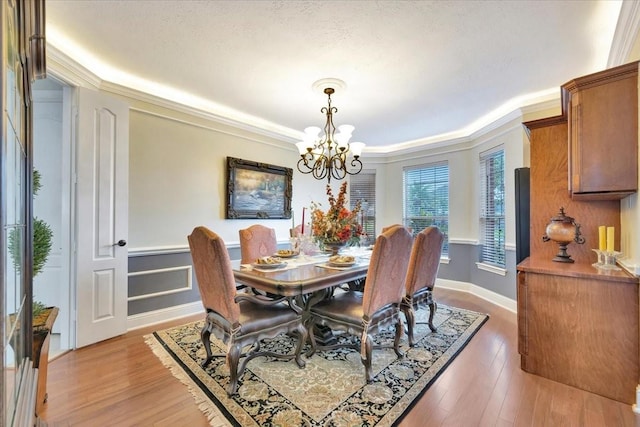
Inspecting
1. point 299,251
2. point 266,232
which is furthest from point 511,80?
point 266,232

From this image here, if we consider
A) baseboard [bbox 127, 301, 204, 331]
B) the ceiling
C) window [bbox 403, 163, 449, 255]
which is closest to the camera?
the ceiling

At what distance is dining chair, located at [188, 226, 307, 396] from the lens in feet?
6.17

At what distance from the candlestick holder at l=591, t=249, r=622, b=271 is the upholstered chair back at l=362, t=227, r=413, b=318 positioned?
54.9 inches

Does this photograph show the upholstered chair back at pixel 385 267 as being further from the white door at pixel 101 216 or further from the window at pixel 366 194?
the window at pixel 366 194

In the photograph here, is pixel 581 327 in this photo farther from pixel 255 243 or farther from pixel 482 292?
pixel 255 243

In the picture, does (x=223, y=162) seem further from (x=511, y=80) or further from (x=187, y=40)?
(x=511, y=80)

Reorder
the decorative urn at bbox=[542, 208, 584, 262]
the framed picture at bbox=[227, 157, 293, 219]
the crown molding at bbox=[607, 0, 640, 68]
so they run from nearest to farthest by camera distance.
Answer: the crown molding at bbox=[607, 0, 640, 68] < the decorative urn at bbox=[542, 208, 584, 262] < the framed picture at bbox=[227, 157, 293, 219]

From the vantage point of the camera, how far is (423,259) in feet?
8.79

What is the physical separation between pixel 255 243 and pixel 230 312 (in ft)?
4.36

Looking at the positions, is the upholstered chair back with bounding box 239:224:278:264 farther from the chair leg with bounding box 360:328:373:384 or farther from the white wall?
the chair leg with bounding box 360:328:373:384

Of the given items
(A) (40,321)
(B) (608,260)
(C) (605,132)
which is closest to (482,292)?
(B) (608,260)

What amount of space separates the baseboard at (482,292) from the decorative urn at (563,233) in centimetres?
142

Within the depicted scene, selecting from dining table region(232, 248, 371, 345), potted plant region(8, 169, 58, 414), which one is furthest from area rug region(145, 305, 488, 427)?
potted plant region(8, 169, 58, 414)

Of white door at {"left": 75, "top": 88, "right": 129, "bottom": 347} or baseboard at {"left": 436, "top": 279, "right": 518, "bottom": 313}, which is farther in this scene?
baseboard at {"left": 436, "top": 279, "right": 518, "bottom": 313}
